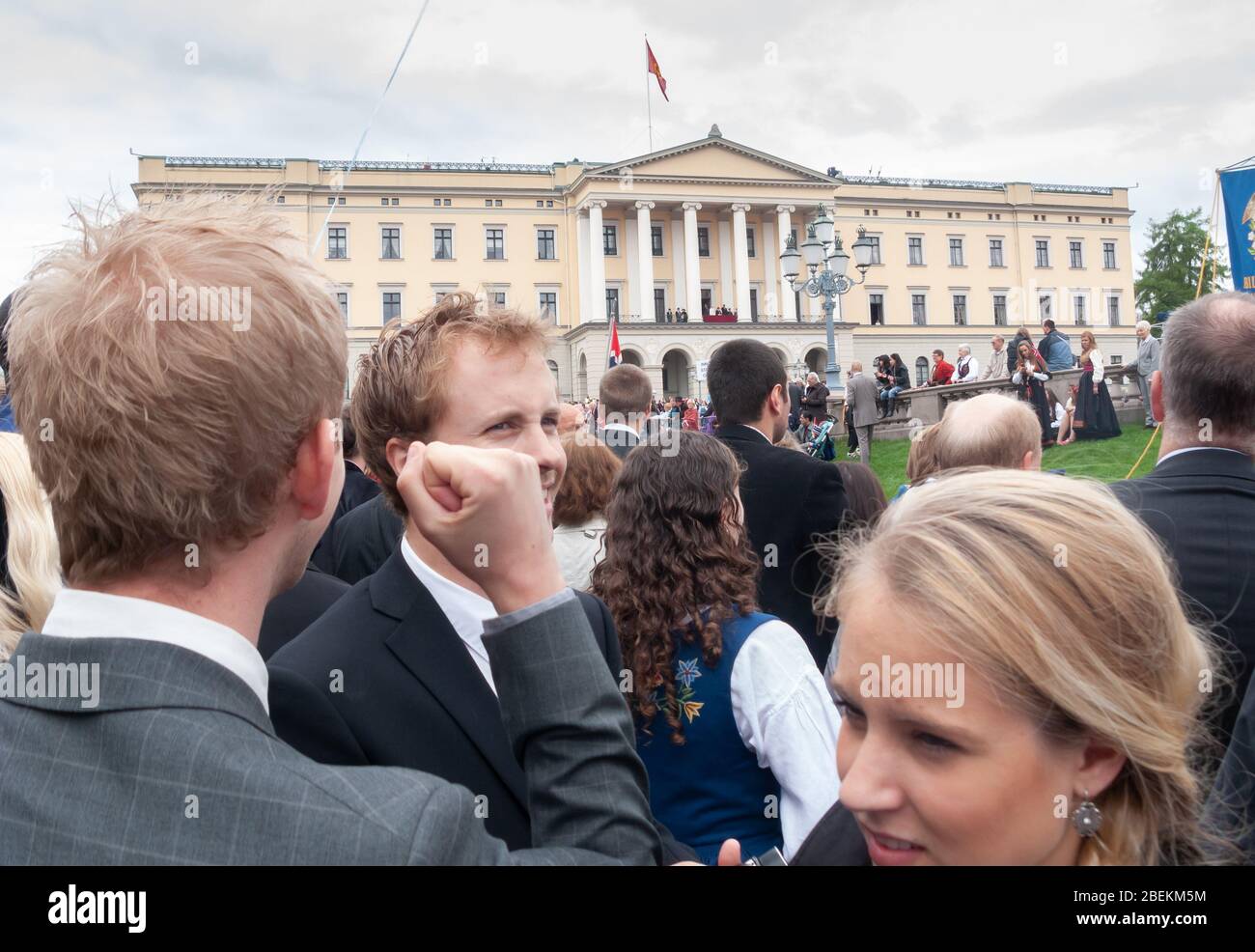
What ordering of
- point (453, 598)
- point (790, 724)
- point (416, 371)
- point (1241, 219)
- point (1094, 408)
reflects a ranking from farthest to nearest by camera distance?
1. point (1094, 408)
2. point (1241, 219)
3. point (790, 724)
4. point (416, 371)
5. point (453, 598)

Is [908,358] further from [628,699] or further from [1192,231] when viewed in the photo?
[628,699]

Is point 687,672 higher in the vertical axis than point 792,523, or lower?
lower

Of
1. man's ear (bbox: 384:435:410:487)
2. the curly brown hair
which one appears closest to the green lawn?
the curly brown hair

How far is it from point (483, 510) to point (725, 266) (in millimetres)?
61933

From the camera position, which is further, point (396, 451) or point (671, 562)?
point (671, 562)

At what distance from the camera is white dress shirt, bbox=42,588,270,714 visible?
45.5 inches

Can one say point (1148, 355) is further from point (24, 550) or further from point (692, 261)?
point (692, 261)

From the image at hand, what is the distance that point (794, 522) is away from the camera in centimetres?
414

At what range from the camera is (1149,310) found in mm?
60719

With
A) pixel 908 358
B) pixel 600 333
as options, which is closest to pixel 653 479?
pixel 600 333

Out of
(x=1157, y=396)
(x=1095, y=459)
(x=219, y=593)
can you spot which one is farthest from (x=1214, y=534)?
(x=1095, y=459)

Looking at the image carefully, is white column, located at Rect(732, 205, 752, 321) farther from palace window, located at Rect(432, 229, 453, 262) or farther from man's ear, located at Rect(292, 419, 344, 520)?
man's ear, located at Rect(292, 419, 344, 520)

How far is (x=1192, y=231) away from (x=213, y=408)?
63.2 m
